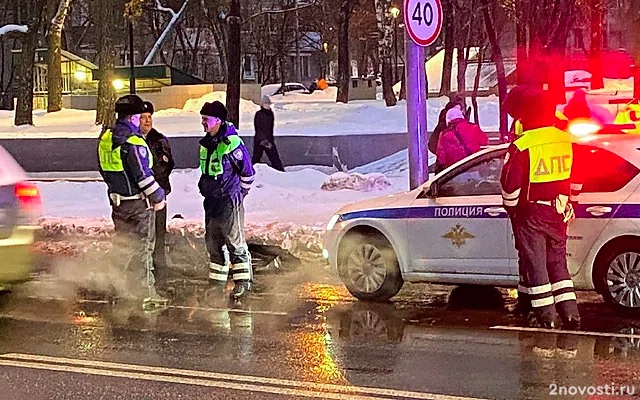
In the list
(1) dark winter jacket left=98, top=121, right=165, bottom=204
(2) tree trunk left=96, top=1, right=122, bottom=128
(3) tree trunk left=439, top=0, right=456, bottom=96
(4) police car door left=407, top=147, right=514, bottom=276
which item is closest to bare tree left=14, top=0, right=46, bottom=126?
(2) tree trunk left=96, top=1, right=122, bottom=128

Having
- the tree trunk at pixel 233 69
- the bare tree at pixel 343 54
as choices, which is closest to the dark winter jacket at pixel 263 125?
the tree trunk at pixel 233 69

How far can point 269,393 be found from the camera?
6.18 metres

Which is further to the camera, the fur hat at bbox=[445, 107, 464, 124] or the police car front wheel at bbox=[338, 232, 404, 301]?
the fur hat at bbox=[445, 107, 464, 124]

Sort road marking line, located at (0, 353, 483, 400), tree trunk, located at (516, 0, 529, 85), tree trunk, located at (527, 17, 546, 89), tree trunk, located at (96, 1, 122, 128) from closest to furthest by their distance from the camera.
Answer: road marking line, located at (0, 353, 483, 400)
tree trunk, located at (527, 17, 546, 89)
tree trunk, located at (516, 0, 529, 85)
tree trunk, located at (96, 1, 122, 128)

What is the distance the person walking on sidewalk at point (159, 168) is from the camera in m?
10.4

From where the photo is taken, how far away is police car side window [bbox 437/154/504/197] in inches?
352

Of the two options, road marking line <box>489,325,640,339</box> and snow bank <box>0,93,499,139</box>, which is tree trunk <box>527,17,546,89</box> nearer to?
snow bank <box>0,93,499,139</box>

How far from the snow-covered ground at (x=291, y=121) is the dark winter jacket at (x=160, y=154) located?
10.8 m

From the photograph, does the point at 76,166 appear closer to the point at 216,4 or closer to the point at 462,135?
the point at 462,135

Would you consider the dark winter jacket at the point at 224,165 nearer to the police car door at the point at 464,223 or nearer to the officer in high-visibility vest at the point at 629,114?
the police car door at the point at 464,223

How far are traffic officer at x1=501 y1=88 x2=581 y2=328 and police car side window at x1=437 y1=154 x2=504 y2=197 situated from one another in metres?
1.03

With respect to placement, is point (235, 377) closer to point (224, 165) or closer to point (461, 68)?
point (224, 165)

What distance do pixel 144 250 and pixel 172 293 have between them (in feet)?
3.02

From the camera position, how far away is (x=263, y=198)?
16500mm
